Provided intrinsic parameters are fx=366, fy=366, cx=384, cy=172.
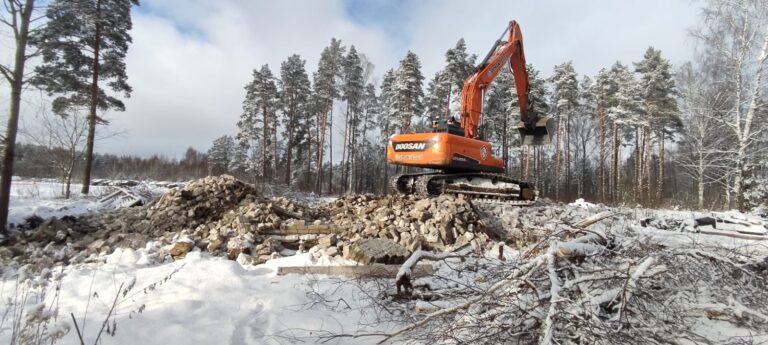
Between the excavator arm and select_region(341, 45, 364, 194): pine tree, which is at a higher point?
select_region(341, 45, 364, 194): pine tree

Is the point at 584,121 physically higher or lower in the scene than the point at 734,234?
higher

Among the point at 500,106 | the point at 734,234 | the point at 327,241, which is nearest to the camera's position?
the point at 327,241

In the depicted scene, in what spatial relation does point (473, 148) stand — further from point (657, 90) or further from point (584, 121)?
point (584, 121)

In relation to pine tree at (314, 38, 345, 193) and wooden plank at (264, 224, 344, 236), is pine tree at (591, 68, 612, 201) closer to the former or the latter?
pine tree at (314, 38, 345, 193)

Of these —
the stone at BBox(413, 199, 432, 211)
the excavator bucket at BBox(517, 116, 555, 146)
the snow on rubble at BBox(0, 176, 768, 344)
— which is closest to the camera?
the snow on rubble at BBox(0, 176, 768, 344)

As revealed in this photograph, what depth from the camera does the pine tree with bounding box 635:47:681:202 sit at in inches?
930

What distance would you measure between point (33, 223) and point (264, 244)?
260 inches

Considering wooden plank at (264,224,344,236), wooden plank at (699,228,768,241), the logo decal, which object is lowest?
wooden plank at (264,224,344,236)

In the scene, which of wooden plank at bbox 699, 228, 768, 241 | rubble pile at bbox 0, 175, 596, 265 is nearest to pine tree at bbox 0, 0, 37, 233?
rubble pile at bbox 0, 175, 596, 265

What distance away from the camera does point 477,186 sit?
989 centimetres

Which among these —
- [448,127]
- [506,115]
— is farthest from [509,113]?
[448,127]

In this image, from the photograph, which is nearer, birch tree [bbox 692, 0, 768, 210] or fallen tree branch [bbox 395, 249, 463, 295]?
fallen tree branch [bbox 395, 249, 463, 295]

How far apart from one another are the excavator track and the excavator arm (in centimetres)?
117

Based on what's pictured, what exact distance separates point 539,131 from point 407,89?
704 inches
